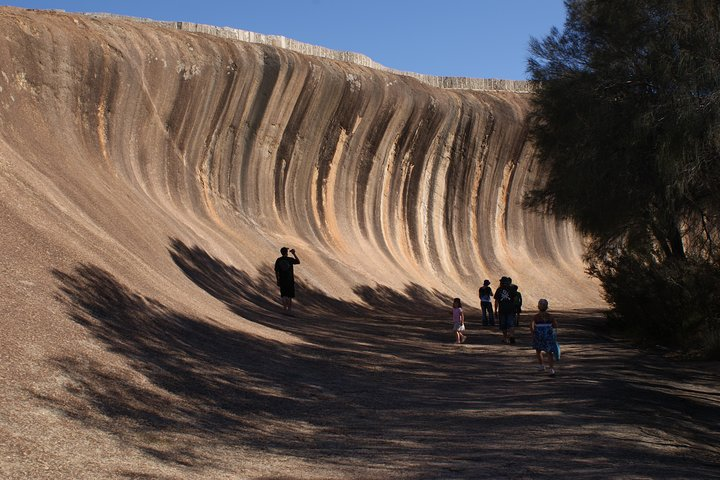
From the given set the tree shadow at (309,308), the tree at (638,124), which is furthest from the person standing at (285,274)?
the tree at (638,124)

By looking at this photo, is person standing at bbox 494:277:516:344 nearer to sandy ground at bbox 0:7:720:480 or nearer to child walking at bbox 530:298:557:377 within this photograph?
→ sandy ground at bbox 0:7:720:480

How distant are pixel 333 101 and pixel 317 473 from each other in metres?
29.3

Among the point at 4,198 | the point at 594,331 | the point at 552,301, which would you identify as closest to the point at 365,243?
the point at 552,301

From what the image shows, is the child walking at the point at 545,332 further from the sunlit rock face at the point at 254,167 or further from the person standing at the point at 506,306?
the sunlit rock face at the point at 254,167

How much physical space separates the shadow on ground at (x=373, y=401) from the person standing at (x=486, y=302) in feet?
13.8

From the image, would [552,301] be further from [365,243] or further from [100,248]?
[100,248]

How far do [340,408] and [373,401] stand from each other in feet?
2.32

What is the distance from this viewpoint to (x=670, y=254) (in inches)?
891

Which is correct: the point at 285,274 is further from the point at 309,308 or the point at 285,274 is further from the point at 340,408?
the point at 340,408

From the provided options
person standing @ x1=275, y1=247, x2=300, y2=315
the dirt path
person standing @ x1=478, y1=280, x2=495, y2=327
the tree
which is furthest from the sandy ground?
the tree

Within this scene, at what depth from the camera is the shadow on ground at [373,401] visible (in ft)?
28.7

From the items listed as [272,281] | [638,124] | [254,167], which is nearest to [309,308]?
[272,281]

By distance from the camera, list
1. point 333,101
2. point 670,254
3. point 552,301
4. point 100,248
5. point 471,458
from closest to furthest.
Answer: point 471,458
point 100,248
point 670,254
point 333,101
point 552,301

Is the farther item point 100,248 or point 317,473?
point 100,248
